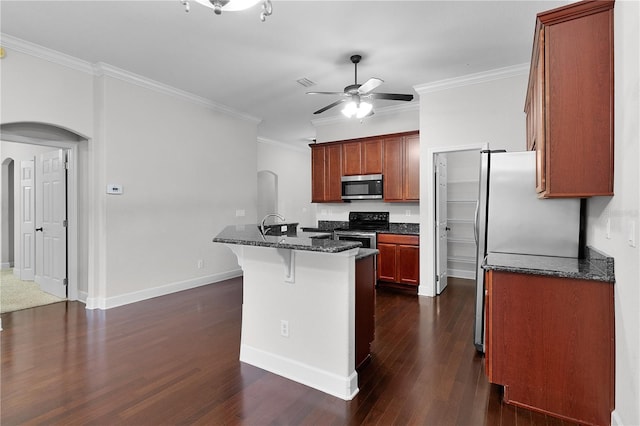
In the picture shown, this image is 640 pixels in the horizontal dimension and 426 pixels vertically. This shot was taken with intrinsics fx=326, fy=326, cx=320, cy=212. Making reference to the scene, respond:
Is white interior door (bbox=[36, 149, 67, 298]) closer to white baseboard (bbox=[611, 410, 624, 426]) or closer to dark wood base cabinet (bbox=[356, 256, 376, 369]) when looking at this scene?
dark wood base cabinet (bbox=[356, 256, 376, 369])

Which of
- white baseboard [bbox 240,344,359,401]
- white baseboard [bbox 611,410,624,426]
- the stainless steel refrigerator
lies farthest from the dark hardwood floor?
the stainless steel refrigerator

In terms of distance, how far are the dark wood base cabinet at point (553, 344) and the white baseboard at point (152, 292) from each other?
13.9 ft

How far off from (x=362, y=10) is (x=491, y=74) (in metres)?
2.22

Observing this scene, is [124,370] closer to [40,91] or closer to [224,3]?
[224,3]

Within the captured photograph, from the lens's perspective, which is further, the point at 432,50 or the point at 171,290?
the point at 171,290

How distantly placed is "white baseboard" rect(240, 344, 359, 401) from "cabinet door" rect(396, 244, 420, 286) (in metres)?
2.78

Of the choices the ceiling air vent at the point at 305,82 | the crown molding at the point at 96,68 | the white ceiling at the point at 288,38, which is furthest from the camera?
the ceiling air vent at the point at 305,82

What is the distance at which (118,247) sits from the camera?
424 centimetres

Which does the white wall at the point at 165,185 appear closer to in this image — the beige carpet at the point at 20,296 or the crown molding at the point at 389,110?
the beige carpet at the point at 20,296

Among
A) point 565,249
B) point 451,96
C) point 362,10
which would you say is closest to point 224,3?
point 362,10

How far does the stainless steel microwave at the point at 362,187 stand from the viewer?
5.45 meters

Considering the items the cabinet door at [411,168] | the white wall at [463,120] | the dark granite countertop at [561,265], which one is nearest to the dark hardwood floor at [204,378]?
the dark granite countertop at [561,265]

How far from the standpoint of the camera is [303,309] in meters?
2.39

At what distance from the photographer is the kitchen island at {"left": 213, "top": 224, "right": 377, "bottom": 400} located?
221cm
